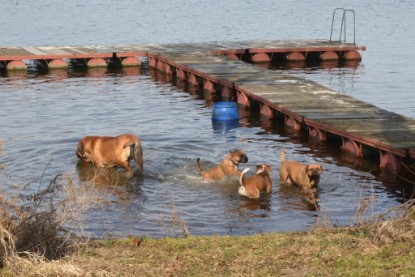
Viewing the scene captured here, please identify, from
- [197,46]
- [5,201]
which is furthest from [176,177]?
[197,46]

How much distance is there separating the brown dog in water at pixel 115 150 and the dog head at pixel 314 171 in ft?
13.3

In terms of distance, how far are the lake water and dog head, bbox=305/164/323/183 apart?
489 mm

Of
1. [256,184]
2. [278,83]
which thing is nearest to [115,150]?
[256,184]

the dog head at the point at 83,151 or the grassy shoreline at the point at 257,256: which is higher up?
the grassy shoreline at the point at 257,256

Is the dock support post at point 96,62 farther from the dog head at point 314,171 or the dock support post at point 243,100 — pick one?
the dog head at point 314,171

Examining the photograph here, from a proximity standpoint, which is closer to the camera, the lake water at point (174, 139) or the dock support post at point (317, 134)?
the lake water at point (174, 139)

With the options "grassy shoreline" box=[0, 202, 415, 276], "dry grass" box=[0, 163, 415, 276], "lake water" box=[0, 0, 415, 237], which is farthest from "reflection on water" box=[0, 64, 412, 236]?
"grassy shoreline" box=[0, 202, 415, 276]

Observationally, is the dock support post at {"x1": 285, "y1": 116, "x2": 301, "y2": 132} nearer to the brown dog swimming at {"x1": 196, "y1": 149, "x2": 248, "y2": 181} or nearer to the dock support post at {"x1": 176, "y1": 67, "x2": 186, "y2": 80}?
the brown dog swimming at {"x1": 196, "y1": 149, "x2": 248, "y2": 181}

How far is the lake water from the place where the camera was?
1520 cm

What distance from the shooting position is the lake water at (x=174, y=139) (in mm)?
15195

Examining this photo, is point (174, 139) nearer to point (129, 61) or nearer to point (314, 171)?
point (314, 171)

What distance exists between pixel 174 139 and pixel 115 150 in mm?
5208

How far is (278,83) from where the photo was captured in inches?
1139

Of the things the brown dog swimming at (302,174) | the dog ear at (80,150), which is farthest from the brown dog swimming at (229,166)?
the dog ear at (80,150)
